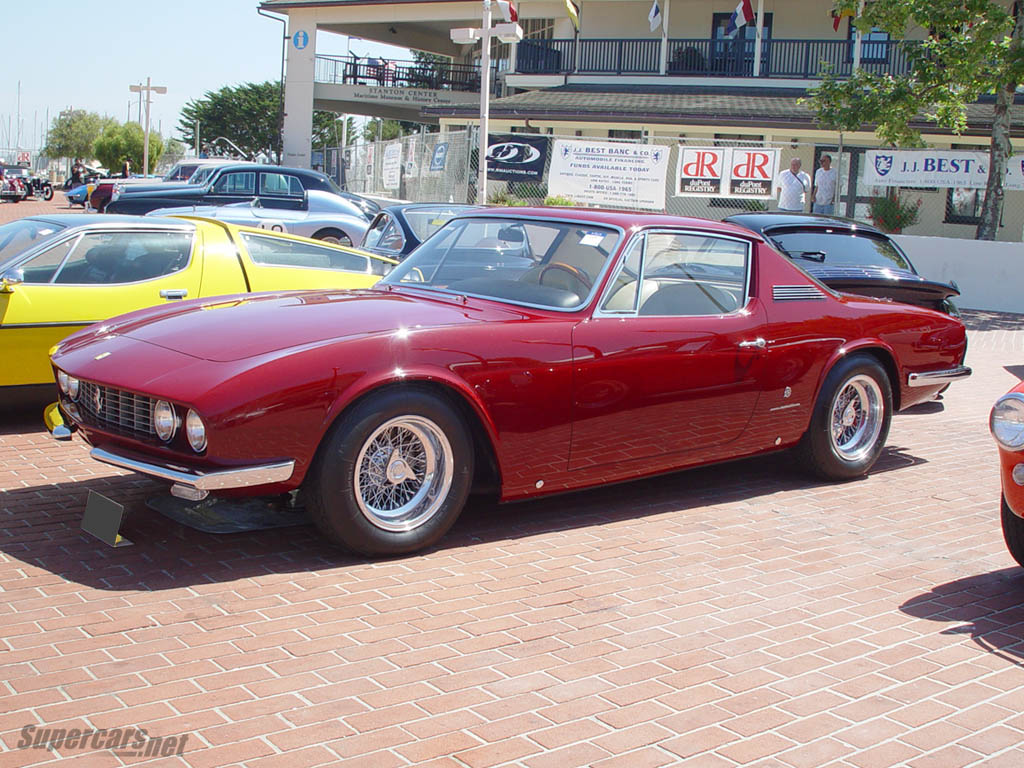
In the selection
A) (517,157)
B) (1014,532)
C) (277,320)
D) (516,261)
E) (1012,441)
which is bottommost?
(1014,532)

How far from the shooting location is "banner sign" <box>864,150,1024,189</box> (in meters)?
17.9

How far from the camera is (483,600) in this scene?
433 centimetres

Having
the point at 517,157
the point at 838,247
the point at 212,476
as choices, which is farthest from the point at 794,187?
the point at 212,476

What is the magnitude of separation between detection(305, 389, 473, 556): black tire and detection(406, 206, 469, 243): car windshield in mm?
8033

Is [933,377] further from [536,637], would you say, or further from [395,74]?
[395,74]

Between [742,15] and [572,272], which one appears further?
[742,15]

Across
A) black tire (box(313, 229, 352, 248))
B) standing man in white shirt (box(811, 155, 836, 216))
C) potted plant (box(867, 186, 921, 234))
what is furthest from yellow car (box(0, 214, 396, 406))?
potted plant (box(867, 186, 921, 234))

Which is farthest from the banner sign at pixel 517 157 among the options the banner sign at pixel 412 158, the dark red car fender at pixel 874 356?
the dark red car fender at pixel 874 356

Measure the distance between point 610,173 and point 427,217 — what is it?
6.84 m

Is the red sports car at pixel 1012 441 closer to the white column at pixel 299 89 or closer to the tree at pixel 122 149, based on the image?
the white column at pixel 299 89

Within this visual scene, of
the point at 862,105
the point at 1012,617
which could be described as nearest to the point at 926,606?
the point at 1012,617

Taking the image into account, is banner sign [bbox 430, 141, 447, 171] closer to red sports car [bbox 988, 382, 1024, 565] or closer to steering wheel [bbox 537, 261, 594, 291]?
steering wheel [bbox 537, 261, 594, 291]

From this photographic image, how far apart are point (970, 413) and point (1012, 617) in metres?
4.90

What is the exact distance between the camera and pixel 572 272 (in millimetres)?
5457
